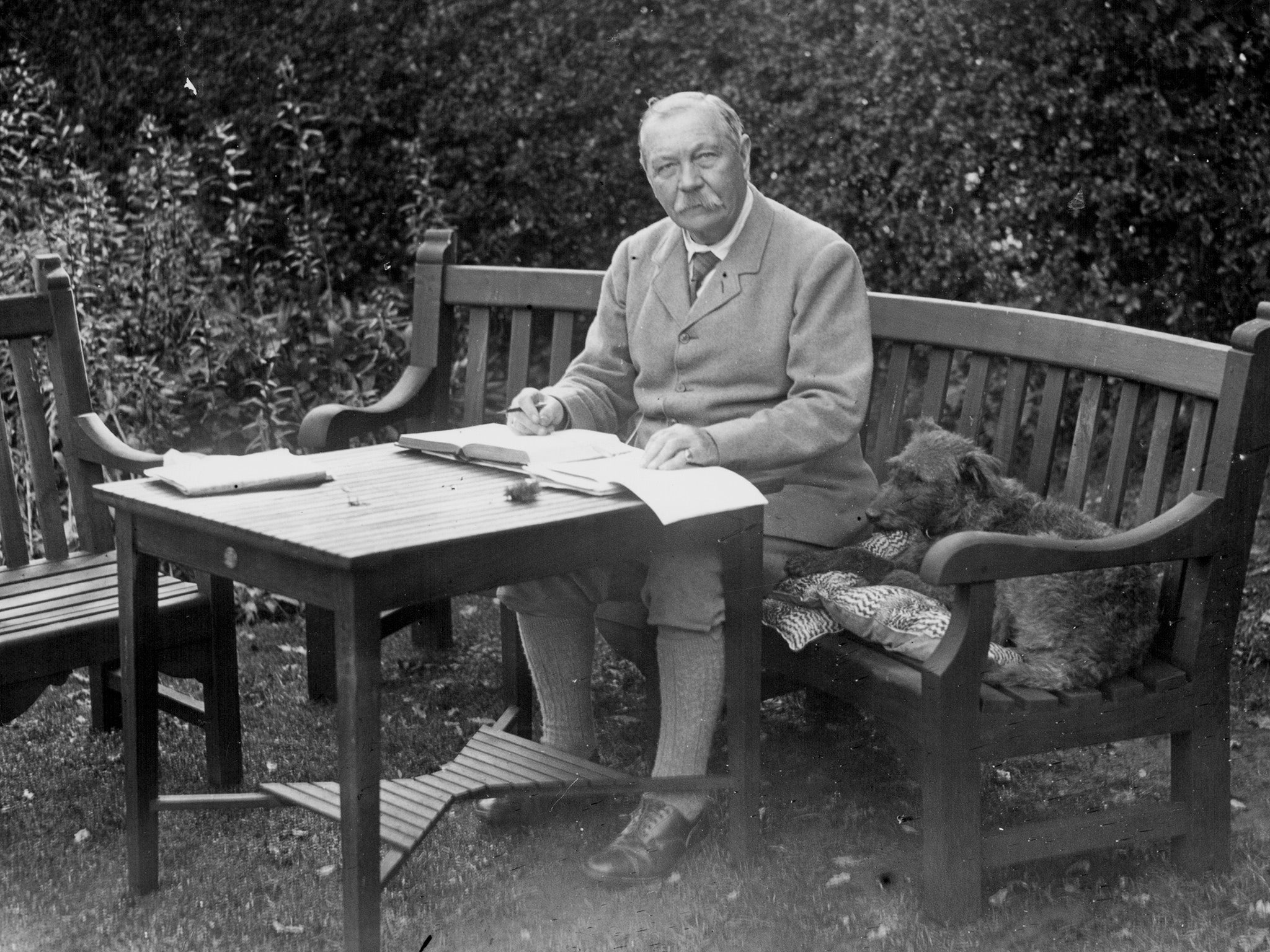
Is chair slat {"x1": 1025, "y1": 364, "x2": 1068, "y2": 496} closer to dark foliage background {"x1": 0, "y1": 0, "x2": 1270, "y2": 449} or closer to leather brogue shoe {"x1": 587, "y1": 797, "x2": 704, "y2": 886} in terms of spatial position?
leather brogue shoe {"x1": 587, "y1": 797, "x2": 704, "y2": 886}

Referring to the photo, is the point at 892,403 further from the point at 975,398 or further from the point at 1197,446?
the point at 1197,446

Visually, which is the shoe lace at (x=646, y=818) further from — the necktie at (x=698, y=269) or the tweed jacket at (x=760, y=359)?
the necktie at (x=698, y=269)

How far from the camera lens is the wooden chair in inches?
157

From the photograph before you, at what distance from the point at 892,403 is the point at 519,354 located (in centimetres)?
131

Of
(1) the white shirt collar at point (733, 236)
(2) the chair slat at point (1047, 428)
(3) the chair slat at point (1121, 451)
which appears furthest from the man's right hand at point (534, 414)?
(3) the chair slat at point (1121, 451)

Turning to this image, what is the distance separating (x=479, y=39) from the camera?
7727 millimetres

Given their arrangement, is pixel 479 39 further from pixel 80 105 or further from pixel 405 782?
pixel 405 782

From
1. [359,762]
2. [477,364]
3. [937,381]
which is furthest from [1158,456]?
[477,364]

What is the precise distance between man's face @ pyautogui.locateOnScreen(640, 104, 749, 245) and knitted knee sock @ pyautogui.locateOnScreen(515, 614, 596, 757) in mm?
1102

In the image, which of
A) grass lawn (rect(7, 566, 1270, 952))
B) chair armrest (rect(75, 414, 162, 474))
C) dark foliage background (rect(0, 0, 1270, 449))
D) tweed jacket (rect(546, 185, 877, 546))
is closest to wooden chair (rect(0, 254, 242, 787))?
chair armrest (rect(75, 414, 162, 474))

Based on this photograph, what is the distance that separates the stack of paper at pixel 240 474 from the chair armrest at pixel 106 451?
0.77 metres

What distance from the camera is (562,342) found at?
5.15 m

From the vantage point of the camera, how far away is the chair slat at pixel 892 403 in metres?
4.60

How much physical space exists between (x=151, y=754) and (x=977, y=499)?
2.15m
